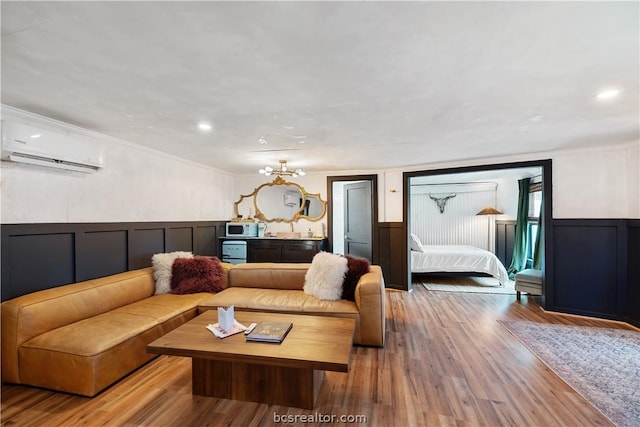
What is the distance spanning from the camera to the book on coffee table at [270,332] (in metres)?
1.89

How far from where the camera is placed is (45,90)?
196cm

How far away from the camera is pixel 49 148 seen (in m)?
2.41

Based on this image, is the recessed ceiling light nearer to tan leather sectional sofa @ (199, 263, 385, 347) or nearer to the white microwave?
tan leather sectional sofa @ (199, 263, 385, 347)

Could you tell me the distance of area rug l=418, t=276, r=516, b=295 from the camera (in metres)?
4.87

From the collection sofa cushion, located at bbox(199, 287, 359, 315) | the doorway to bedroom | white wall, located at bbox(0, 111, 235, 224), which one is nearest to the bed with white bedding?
the doorway to bedroom

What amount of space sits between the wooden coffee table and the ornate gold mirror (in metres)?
3.52

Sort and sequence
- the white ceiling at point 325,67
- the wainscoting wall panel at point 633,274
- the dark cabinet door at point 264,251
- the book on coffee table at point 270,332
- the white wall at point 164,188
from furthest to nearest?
the dark cabinet door at point 264,251
the wainscoting wall panel at point 633,274
the white wall at point 164,188
the book on coffee table at point 270,332
the white ceiling at point 325,67

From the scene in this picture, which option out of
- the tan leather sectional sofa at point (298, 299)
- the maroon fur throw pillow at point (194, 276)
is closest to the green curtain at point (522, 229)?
the tan leather sectional sofa at point (298, 299)

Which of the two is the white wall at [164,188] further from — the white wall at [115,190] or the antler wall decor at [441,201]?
the antler wall decor at [441,201]

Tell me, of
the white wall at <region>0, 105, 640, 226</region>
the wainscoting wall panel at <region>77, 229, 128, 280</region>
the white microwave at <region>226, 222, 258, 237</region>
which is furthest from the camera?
the white microwave at <region>226, 222, 258, 237</region>

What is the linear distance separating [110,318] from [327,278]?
6.52ft

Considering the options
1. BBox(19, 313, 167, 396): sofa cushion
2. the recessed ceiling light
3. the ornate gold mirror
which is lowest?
BBox(19, 313, 167, 396): sofa cushion

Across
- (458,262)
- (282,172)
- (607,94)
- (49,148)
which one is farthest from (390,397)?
(458,262)

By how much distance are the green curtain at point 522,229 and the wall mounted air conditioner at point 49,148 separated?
6.95 m
